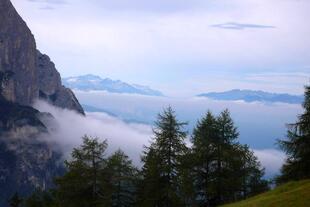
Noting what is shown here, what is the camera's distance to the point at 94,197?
48.2 metres

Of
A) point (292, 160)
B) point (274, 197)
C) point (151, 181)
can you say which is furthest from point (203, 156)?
point (274, 197)

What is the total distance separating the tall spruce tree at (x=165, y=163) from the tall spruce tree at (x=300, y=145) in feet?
31.0

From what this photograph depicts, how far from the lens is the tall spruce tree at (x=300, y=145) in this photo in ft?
145

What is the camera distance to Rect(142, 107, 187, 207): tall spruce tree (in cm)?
4491

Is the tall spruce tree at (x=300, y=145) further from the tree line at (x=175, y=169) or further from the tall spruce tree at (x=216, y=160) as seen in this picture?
the tall spruce tree at (x=216, y=160)

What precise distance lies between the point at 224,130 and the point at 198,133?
97.8 inches

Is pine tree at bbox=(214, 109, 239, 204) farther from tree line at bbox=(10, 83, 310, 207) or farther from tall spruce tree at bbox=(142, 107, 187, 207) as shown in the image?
tall spruce tree at bbox=(142, 107, 187, 207)

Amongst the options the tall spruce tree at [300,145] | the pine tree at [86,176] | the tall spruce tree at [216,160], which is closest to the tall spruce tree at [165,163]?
the tall spruce tree at [216,160]

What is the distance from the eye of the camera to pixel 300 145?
1761 inches

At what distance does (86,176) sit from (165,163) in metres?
8.07

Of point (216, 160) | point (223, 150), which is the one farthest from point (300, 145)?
point (216, 160)

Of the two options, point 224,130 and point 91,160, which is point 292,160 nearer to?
point 224,130

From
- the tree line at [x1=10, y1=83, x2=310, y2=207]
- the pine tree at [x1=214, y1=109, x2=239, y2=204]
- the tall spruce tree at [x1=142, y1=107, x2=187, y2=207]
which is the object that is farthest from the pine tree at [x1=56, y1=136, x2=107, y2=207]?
the pine tree at [x1=214, y1=109, x2=239, y2=204]

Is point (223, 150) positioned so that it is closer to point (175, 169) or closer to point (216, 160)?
point (216, 160)
